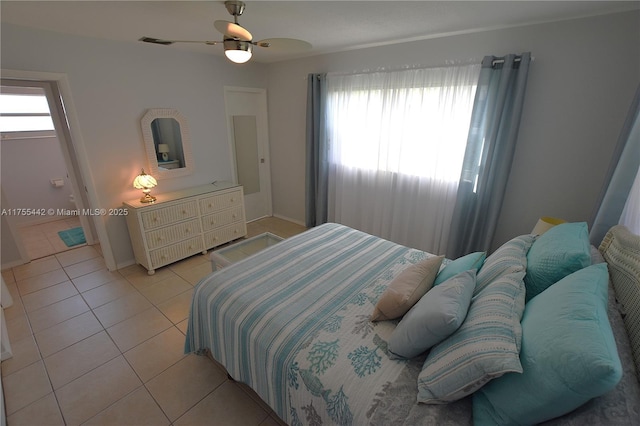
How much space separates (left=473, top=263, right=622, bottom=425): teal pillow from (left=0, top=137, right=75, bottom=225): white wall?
225 inches

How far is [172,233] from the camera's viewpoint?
10.2 ft

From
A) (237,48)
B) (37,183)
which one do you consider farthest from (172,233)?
(37,183)

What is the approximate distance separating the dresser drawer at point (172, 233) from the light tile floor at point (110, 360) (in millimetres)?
363

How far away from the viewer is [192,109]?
11.1ft

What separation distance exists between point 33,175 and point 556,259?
6.24m

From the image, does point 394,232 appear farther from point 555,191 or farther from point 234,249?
point 234,249

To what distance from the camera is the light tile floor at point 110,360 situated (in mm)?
1600

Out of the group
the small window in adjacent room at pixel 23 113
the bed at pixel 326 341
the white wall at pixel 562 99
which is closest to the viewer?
the bed at pixel 326 341

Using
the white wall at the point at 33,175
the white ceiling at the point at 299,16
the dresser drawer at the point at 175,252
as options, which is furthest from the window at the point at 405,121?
the white wall at the point at 33,175

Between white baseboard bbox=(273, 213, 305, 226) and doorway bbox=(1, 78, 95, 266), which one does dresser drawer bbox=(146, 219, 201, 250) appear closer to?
doorway bbox=(1, 78, 95, 266)

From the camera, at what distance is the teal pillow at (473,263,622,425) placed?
0.69 m

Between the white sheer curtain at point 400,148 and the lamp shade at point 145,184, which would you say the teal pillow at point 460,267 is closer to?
the white sheer curtain at point 400,148

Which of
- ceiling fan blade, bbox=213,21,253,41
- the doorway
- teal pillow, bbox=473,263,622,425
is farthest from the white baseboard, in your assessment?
teal pillow, bbox=473,263,622,425

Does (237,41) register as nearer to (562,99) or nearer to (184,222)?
(184,222)
